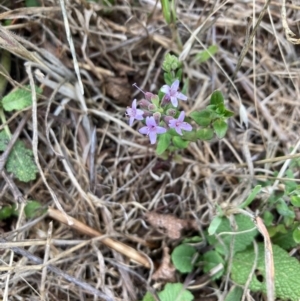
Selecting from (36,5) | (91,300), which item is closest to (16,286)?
(91,300)

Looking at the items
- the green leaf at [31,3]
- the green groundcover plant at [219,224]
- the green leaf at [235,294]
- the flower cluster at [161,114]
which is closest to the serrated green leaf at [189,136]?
the green groundcover plant at [219,224]

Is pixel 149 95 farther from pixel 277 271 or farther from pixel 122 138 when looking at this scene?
pixel 277 271

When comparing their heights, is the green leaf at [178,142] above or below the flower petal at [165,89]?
below

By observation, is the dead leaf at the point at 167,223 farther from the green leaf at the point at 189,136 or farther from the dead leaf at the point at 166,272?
the green leaf at the point at 189,136

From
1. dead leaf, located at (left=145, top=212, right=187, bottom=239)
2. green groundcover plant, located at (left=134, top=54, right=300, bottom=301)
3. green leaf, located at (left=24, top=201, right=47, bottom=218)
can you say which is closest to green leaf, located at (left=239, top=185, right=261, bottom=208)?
green groundcover plant, located at (left=134, top=54, right=300, bottom=301)

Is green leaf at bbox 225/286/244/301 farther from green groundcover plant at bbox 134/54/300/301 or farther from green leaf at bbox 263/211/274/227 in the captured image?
green leaf at bbox 263/211/274/227

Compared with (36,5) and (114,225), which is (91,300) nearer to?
(114,225)
